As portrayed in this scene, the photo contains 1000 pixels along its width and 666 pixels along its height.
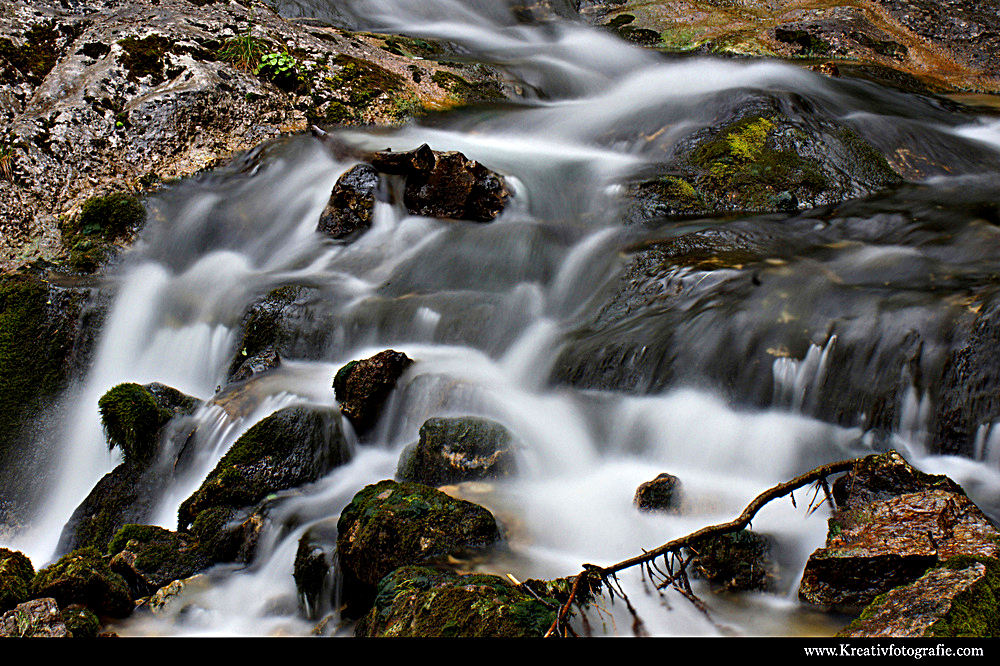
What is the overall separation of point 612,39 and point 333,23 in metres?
5.97

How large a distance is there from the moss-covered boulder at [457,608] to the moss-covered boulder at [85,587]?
1.60 meters

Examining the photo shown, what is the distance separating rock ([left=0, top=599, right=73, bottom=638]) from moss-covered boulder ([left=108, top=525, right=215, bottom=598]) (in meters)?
0.83

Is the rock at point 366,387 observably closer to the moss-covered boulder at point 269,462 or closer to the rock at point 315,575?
the moss-covered boulder at point 269,462

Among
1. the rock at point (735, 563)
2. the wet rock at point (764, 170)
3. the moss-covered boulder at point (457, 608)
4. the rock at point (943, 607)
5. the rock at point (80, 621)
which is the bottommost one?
the rock at point (80, 621)

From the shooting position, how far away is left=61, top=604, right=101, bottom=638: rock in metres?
3.14

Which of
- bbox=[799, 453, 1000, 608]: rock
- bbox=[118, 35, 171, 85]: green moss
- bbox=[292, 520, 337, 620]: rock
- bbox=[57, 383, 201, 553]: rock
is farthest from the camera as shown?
bbox=[118, 35, 171, 85]: green moss

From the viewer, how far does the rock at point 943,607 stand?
85.4 inches

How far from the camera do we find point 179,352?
6840mm

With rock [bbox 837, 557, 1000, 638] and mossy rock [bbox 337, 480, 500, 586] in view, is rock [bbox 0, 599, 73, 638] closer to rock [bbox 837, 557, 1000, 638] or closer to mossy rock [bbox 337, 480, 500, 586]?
mossy rock [bbox 337, 480, 500, 586]

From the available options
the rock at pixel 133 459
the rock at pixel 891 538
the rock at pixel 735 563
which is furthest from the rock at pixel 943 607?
the rock at pixel 133 459

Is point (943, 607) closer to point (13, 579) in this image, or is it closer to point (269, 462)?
point (269, 462)

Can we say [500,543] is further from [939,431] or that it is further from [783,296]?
[783,296]

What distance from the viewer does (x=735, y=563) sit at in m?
3.31

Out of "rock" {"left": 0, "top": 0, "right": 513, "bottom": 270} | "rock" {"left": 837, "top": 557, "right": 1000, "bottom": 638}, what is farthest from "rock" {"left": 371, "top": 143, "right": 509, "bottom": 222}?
"rock" {"left": 837, "top": 557, "right": 1000, "bottom": 638}
